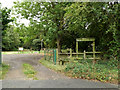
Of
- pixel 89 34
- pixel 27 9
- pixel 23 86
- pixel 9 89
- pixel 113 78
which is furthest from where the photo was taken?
pixel 27 9

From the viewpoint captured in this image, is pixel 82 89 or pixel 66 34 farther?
pixel 66 34

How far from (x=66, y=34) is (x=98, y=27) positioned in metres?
3.95

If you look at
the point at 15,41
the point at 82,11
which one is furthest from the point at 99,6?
the point at 15,41

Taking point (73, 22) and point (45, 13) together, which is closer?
point (73, 22)

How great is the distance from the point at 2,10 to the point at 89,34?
7.15 metres

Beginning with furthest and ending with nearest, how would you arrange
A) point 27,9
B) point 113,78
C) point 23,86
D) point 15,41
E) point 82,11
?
1. point 15,41
2. point 27,9
3. point 82,11
4. point 113,78
5. point 23,86

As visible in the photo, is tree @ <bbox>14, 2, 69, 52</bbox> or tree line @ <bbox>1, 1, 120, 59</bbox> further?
tree @ <bbox>14, 2, 69, 52</bbox>

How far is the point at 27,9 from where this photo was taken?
38.3 ft

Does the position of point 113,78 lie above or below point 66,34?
below

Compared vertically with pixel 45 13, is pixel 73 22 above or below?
below

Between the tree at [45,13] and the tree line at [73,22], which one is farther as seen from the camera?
the tree at [45,13]

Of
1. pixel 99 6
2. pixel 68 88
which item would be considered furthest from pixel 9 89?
pixel 99 6

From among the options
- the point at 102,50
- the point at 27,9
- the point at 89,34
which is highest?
the point at 27,9

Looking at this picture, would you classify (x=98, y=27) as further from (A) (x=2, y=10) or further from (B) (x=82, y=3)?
(A) (x=2, y=10)
